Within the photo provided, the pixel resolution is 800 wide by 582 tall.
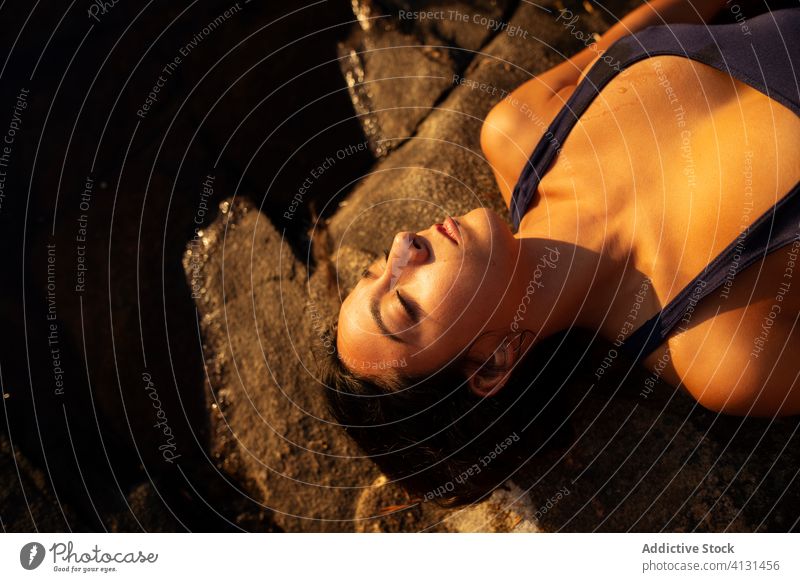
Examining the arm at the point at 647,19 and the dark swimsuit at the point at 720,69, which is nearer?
the dark swimsuit at the point at 720,69

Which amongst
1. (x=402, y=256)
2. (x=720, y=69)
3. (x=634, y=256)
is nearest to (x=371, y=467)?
(x=402, y=256)

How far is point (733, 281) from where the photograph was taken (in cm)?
96

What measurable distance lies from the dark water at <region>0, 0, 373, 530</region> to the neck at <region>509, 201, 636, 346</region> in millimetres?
500

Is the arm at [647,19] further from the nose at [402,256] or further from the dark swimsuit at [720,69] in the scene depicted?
the nose at [402,256]

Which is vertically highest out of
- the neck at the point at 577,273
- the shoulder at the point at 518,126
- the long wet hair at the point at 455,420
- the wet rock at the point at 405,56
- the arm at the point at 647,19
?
the wet rock at the point at 405,56

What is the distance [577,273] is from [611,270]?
0.06 meters

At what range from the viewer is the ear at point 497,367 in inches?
38.5

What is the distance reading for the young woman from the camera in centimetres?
93

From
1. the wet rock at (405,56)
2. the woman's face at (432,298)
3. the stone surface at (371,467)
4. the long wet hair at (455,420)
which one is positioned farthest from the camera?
the wet rock at (405,56)

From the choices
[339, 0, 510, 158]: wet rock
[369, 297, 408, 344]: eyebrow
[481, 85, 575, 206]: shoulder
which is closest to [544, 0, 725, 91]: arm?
[481, 85, 575, 206]: shoulder

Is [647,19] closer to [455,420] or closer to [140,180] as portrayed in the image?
[455,420]

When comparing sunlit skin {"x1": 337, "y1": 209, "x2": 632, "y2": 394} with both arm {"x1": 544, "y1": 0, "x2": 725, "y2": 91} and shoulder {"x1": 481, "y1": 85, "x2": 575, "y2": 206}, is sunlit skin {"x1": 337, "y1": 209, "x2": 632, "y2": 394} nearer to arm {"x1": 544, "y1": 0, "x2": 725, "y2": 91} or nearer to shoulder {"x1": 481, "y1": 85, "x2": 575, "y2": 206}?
shoulder {"x1": 481, "y1": 85, "x2": 575, "y2": 206}

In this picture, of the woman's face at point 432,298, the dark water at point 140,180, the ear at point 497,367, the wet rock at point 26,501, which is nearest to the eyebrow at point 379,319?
the woman's face at point 432,298
